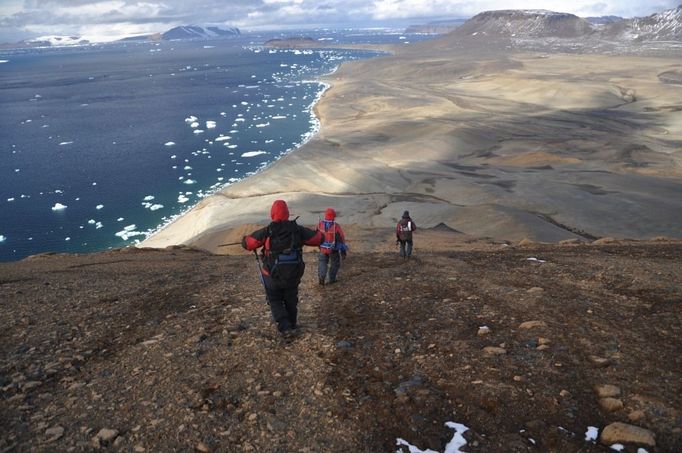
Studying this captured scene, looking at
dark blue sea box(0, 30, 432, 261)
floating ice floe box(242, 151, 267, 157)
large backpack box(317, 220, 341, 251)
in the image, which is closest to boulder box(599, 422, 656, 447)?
large backpack box(317, 220, 341, 251)

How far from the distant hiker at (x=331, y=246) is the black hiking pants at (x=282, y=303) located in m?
2.87

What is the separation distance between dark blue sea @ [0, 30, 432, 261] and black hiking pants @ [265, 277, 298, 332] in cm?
3049

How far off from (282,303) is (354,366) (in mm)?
1562

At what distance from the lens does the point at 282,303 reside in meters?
7.60

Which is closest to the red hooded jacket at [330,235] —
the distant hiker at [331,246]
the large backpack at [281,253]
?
the distant hiker at [331,246]

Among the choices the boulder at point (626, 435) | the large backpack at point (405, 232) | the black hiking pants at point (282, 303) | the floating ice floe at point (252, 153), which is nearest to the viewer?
the boulder at point (626, 435)

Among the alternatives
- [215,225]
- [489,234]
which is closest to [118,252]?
[215,225]

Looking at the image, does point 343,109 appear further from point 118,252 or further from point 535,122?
point 118,252

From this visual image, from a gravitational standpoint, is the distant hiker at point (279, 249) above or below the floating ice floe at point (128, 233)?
above

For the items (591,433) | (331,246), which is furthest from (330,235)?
(591,433)

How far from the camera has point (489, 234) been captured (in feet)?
90.3

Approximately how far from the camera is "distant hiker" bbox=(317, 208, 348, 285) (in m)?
10.5

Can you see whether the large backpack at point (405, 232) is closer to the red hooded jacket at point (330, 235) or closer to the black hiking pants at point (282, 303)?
the red hooded jacket at point (330, 235)

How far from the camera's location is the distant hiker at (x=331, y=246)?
10500 millimetres
